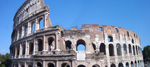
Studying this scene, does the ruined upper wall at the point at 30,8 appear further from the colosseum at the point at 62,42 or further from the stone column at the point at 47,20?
the stone column at the point at 47,20

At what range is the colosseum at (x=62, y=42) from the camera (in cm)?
1775

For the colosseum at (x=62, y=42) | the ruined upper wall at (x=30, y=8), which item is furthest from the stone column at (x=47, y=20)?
the ruined upper wall at (x=30, y=8)

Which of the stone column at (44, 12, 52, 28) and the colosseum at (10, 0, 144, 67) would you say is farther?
the stone column at (44, 12, 52, 28)

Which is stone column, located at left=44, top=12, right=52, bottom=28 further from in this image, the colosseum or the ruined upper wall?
the ruined upper wall

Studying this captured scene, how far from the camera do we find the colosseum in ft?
58.2

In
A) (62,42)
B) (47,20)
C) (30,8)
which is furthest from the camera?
(30,8)

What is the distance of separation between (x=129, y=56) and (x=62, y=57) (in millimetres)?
15273

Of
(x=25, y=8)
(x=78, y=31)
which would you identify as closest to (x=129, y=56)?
(x=78, y=31)

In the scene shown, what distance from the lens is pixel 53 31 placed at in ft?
61.0

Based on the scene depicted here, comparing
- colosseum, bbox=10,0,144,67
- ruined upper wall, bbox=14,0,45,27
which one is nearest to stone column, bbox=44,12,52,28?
colosseum, bbox=10,0,144,67

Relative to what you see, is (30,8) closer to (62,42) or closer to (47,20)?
(47,20)

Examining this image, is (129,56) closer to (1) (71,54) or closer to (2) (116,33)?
(2) (116,33)

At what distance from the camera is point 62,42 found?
62.6ft

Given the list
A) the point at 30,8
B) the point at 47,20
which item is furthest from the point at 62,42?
the point at 30,8
